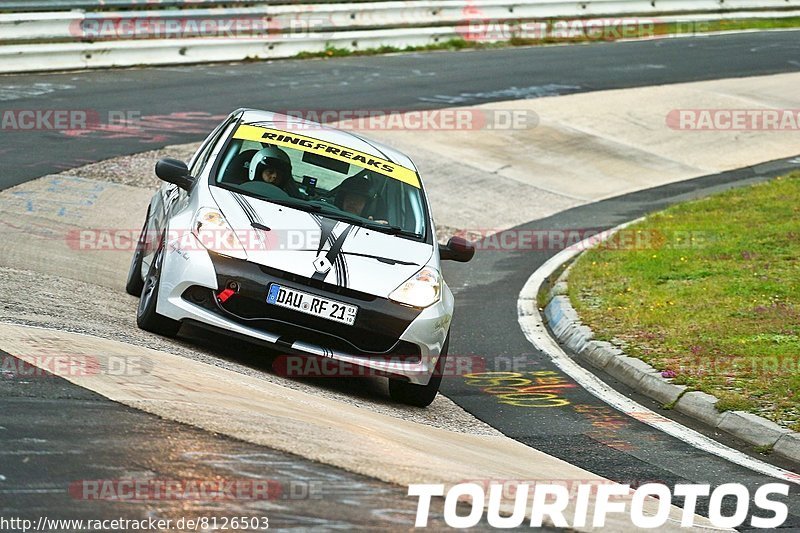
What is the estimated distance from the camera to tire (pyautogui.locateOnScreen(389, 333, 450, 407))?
826 centimetres

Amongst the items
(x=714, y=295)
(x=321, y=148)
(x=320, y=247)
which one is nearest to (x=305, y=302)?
(x=320, y=247)

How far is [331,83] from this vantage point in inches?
849

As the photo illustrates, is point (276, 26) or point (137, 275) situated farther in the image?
point (276, 26)

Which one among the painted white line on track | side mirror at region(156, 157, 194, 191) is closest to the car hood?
side mirror at region(156, 157, 194, 191)

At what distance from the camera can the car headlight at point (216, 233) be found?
26.0 feet

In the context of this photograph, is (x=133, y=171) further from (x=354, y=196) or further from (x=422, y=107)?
(x=354, y=196)

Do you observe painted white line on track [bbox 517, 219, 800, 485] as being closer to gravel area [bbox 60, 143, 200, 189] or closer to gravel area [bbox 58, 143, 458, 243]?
gravel area [bbox 58, 143, 458, 243]

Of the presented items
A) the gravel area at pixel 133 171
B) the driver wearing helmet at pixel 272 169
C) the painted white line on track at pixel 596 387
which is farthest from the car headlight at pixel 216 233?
the gravel area at pixel 133 171

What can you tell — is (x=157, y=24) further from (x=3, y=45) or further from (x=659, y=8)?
(x=659, y=8)

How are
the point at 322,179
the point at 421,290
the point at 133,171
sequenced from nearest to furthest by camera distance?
the point at 421,290 → the point at 322,179 → the point at 133,171

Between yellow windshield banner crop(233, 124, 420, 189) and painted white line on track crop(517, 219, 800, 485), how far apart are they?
6.54 ft

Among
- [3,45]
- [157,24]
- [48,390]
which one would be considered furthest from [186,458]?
[157,24]

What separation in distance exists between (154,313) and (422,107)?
12.6 meters

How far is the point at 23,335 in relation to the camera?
23.7ft
